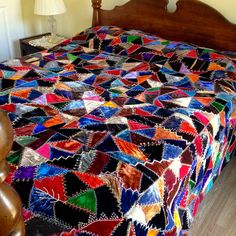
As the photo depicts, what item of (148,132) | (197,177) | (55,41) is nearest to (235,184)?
(197,177)

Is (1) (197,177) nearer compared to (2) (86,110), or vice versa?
(1) (197,177)

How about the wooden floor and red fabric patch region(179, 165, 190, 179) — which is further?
the wooden floor

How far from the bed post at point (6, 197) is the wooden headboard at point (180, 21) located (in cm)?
196

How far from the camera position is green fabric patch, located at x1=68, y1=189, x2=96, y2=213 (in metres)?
0.97

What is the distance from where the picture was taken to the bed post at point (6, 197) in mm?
500

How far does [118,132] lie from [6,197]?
841 millimetres

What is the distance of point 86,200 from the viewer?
99 centimetres

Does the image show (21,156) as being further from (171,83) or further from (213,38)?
(213,38)

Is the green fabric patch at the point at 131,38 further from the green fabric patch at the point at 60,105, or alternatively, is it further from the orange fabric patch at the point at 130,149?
the orange fabric patch at the point at 130,149

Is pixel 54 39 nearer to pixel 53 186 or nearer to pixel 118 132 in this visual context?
pixel 118 132

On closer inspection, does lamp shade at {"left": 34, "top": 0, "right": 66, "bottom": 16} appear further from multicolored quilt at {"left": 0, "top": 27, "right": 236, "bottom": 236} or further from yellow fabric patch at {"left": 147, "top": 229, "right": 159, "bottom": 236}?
yellow fabric patch at {"left": 147, "top": 229, "right": 159, "bottom": 236}

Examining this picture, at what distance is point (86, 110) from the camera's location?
154cm

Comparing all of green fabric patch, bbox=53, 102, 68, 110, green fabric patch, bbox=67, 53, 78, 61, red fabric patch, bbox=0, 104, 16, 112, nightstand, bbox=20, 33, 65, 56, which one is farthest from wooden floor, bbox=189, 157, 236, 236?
nightstand, bbox=20, 33, 65, 56

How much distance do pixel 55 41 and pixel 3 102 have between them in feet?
5.00
